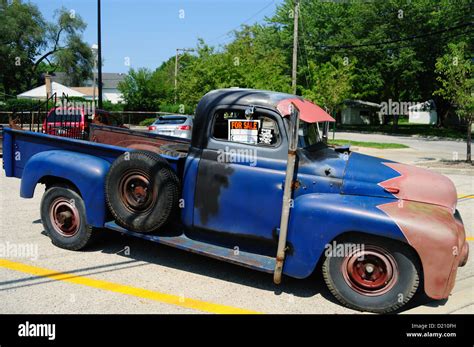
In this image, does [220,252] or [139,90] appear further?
[139,90]

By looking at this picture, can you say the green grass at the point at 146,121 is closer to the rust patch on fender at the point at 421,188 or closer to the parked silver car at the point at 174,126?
the parked silver car at the point at 174,126

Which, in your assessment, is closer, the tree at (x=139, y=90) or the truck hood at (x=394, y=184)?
the truck hood at (x=394, y=184)

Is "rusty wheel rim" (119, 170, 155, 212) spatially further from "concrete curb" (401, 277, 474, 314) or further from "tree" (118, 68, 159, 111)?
"tree" (118, 68, 159, 111)

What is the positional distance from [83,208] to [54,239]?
28.9 inches

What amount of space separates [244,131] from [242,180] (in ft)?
1.91

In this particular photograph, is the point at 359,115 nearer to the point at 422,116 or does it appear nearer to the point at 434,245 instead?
the point at 422,116

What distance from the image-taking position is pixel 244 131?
4.80m

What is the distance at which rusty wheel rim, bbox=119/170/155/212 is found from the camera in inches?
192

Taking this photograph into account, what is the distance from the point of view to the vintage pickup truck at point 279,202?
13.3ft

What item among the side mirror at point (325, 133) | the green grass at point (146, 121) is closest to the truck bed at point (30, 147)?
the side mirror at point (325, 133)

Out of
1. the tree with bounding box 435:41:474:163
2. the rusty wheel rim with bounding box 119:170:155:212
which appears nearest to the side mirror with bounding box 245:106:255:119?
the rusty wheel rim with bounding box 119:170:155:212

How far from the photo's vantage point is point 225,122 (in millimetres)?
4918

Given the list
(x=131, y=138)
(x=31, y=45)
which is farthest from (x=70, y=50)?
(x=131, y=138)

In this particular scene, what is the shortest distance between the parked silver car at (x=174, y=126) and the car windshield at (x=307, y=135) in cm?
1176
